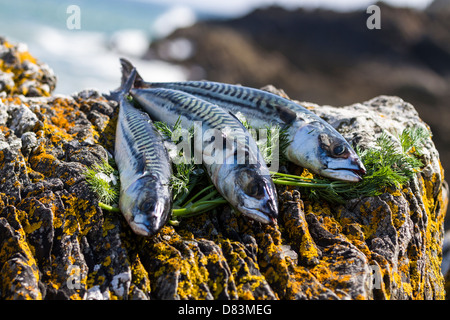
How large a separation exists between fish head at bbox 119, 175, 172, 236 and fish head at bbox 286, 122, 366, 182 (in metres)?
1.58

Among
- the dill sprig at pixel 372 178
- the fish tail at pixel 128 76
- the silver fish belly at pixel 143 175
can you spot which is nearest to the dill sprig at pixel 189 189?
the silver fish belly at pixel 143 175

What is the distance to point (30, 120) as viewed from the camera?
4789 mm

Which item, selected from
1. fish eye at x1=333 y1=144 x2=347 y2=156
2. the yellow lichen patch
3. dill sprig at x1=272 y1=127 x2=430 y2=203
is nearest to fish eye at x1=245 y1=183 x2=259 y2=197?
dill sprig at x1=272 y1=127 x2=430 y2=203

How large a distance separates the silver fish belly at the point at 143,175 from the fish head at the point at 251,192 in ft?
1.84

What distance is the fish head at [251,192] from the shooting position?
3.72m

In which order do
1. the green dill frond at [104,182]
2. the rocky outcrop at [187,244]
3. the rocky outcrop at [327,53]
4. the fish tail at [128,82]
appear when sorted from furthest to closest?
1. the rocky outcrop at [327,53]
2. the fish tail at [128,82]
3. the green dill frond at [104,182]
4. the rocky outcrop at [187,244]

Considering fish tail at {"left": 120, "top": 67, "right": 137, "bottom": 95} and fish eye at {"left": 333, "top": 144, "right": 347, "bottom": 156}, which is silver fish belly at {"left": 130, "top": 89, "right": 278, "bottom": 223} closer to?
fish eye at {"left": 333, "top": 144, "right": 347, "bottom": 156}

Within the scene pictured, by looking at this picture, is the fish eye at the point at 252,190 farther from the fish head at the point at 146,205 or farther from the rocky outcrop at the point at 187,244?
the fish head at the point at 146,205

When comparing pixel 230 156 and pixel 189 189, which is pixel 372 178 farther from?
pixel 189 189

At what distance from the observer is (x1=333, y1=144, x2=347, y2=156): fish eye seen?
4411 millimetres

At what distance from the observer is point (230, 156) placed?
13.4 feet
